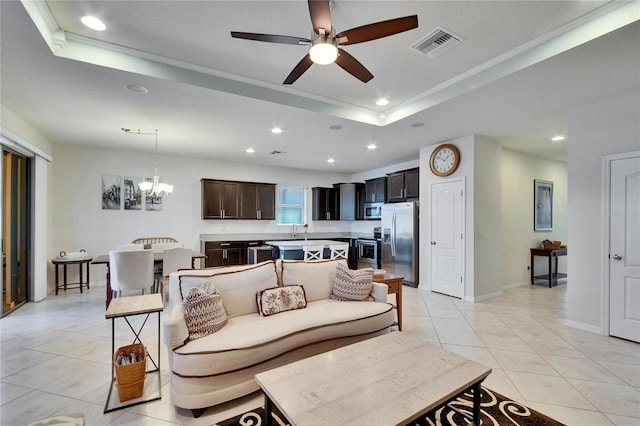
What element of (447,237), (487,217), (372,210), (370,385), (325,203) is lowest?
(370,385)

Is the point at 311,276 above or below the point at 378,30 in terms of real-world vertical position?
below

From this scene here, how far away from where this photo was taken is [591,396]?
7.34ft

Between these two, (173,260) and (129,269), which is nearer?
(129,269)

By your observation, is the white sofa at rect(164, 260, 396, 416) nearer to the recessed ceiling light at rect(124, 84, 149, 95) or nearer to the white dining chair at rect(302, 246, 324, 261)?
the recessed ceiling light at rect(124, 84, 149, 95)

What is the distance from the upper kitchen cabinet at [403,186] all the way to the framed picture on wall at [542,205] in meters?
2.47

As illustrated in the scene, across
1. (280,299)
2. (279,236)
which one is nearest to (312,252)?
(279,236)

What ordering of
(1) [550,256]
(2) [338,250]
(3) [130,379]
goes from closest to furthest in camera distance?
(3) [130,379], (1) [550,256], (2) [338,250]

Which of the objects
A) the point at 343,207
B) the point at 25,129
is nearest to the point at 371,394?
the point at 25,129

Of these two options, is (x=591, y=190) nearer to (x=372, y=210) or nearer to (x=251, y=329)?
(x=251, y=329)

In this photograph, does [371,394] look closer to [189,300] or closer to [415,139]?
[189,300]

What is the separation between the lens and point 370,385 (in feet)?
5.34

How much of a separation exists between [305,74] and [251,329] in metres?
2.52

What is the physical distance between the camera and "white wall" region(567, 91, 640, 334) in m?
3.28

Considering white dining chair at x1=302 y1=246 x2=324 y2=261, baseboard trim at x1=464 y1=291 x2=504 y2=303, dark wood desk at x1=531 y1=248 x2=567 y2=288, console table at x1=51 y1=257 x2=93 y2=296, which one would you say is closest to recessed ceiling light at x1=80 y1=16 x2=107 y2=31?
console table at x1=51 y1=257 x2=93 y2=296
